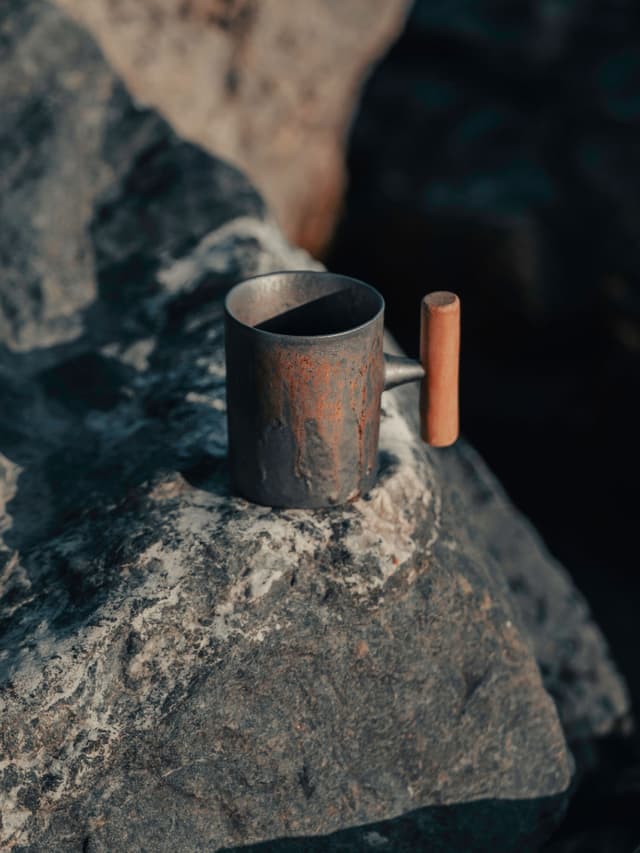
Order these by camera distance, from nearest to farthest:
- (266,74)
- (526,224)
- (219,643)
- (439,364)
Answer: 1. (219,643)
2. (439,364)
3. (266,74)
4. (526,224)

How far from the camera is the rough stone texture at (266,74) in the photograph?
322 centimetres

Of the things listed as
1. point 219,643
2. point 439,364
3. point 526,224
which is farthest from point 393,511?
point 526,224

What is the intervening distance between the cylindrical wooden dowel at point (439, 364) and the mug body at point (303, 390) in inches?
3.2

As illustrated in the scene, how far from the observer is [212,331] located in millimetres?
1979

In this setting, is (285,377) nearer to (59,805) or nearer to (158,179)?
(59,805)

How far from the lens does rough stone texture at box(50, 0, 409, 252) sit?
322 centimetres

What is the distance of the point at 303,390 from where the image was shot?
4.70 ft

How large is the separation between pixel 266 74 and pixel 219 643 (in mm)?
2874

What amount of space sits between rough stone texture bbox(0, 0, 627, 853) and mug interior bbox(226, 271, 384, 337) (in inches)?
9.1

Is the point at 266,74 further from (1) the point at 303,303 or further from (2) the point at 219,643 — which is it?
(2) the point at 219,643

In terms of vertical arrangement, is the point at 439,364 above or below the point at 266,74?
above

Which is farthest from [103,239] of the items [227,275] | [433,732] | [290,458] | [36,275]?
[433,732]

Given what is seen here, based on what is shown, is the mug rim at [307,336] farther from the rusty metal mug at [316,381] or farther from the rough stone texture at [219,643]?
the rough stone texture at [219,643]

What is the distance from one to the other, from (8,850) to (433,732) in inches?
24.4
